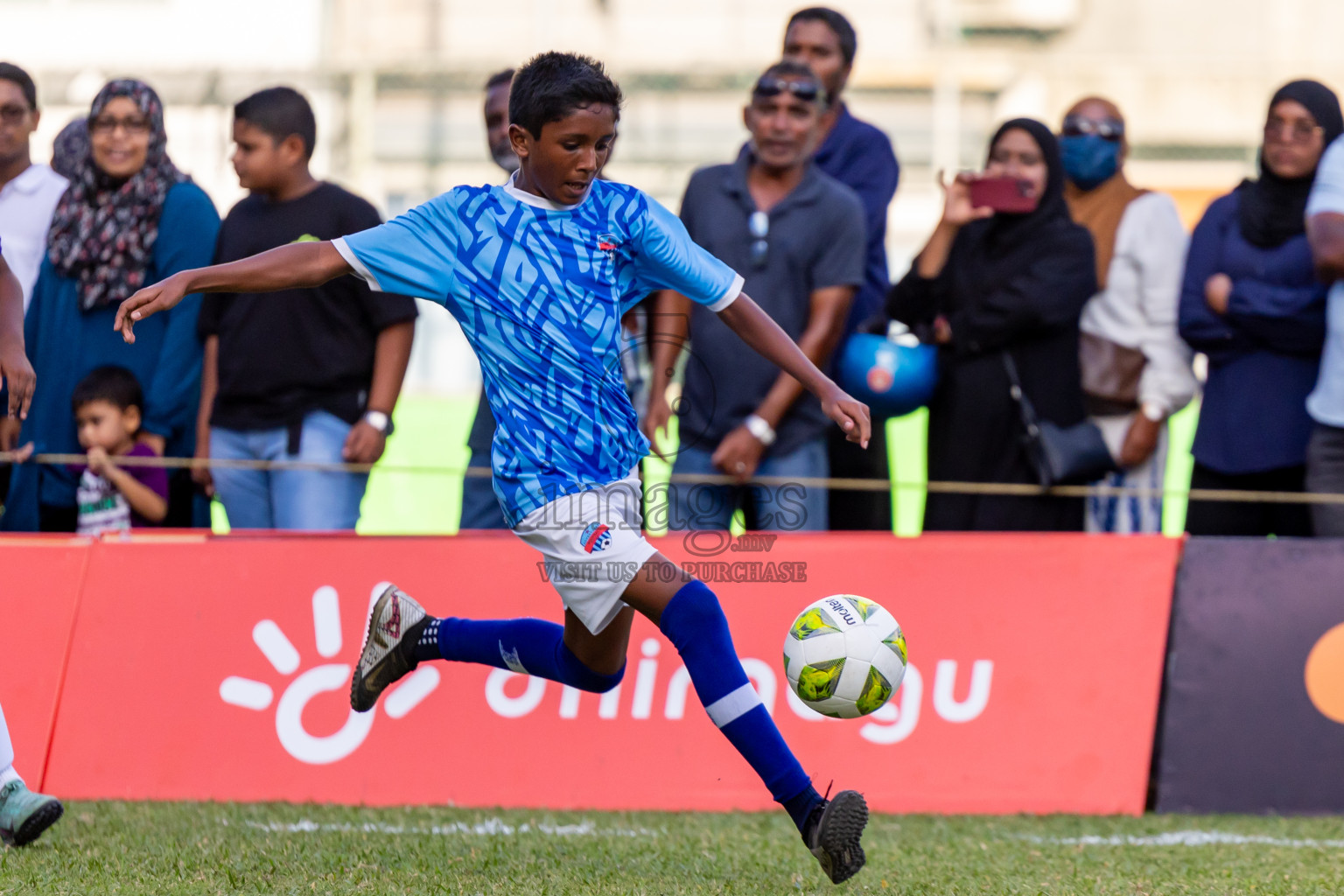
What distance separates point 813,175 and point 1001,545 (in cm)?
176

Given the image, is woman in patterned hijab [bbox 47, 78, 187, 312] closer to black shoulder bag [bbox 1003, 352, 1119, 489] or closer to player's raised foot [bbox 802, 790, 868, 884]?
black shoulder bag [bbox 1003, 352, 1119, 489]

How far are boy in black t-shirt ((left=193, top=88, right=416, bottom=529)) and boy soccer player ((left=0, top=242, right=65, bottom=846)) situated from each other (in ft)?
5.39

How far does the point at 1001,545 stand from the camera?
5.72 metres

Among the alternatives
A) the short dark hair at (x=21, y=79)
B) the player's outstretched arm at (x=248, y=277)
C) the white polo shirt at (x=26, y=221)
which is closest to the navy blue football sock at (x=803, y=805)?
the player's outstretched arm at (x=248, y=277)

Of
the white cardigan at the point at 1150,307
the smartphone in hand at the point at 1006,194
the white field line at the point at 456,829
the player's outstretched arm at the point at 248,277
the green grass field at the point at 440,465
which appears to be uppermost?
the smartphone in hand at the point at 1006,194

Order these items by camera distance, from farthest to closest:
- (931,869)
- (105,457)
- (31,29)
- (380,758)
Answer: (31,29), (105,457), (380,758), (931,869)

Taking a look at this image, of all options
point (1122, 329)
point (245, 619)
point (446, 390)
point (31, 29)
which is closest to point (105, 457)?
point (245, 619)

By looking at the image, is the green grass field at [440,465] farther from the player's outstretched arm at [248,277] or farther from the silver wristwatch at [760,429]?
the player's outstretched arm at [248,277]

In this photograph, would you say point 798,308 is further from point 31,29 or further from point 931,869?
point 31,29

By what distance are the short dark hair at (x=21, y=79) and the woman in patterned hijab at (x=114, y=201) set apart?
0.33m

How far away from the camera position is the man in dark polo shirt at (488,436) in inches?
259

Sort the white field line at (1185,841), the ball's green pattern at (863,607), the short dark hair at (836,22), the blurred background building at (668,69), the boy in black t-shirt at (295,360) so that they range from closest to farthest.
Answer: the ball's green pattern at (863,607), the white field line at (1185,841), the boy in black t-shirt at (295,360), the short dark hair at (836,22), the blurred background building at (668,69)

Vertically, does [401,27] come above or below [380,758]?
above

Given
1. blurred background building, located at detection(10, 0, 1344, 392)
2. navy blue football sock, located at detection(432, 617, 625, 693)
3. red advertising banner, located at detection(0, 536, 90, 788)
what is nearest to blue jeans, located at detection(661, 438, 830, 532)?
navy blue football sock, located at detection(432, 617, 625, 693)
